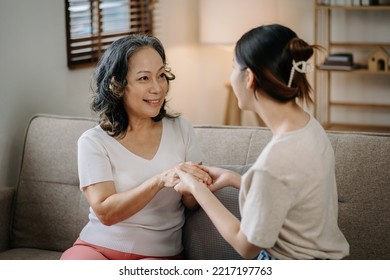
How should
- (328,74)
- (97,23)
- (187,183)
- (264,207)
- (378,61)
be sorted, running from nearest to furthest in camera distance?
(264,207) → (187,183) → (97,23) → (378,61) → (328,74)

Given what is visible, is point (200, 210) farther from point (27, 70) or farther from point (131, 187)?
point (27, 70)

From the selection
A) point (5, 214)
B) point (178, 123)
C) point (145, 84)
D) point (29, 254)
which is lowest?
point (29, 254)

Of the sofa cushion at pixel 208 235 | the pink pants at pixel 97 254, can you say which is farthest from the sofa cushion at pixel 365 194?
the pink pants at pixel 97 254

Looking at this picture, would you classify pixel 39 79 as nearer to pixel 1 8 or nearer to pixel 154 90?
pixel 1 8

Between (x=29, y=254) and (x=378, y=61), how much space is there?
2.42 metres

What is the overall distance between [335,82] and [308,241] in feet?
10.2

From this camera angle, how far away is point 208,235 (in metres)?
2.04

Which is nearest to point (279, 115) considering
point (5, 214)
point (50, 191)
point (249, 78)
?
point (249, 78)

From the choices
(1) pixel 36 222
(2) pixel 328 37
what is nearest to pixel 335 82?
(2) pixel 328 37

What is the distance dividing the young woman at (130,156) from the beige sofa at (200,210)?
15 cm

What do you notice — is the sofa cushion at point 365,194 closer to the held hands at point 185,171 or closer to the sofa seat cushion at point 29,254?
the held hands at point 185,171

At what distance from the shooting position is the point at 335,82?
445 cm

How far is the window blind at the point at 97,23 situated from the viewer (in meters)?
3.07

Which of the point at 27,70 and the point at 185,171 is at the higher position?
the point at 27,70
